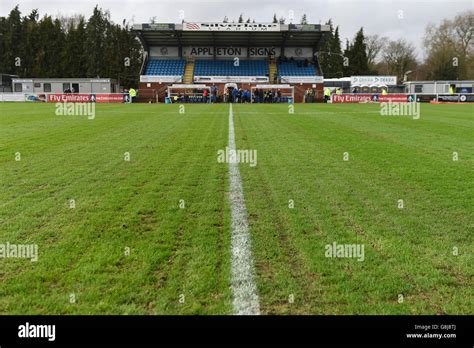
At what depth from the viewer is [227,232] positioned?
17.3 feet

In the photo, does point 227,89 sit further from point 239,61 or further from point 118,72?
point 118,72

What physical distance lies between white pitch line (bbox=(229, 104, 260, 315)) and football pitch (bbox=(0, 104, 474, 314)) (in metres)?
0.06

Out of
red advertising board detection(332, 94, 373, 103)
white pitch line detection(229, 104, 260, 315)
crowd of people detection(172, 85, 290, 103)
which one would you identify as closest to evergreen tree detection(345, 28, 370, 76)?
red advertising board detection(332, 94, 373, 103)

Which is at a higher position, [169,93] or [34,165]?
[169,93]

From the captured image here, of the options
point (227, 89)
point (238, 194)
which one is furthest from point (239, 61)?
point (238, 194)

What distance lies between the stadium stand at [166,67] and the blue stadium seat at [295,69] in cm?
1440

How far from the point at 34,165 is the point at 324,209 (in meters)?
6.40

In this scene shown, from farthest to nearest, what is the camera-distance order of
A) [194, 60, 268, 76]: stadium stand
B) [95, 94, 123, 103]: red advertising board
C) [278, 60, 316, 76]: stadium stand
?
1. [278, 60, 316, 76]: stadium stand
2. [194, 60, 268, 76]: stadium stand
3. [95, 94, 123, 103]: red advertising board

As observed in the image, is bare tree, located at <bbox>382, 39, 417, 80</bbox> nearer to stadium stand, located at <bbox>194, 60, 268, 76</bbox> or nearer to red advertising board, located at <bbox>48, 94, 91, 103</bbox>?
stadium stand, located at <bbox>194, 60, 268, 76</bbox>

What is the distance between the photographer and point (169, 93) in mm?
57594

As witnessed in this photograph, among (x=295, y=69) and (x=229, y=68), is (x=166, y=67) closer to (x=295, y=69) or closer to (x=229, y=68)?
(x=229, y=68)

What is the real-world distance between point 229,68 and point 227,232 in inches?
2526

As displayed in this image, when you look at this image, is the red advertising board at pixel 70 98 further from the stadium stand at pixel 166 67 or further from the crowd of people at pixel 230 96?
the stadium stand at pixel 166 67

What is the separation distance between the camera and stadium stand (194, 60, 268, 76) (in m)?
66.2
